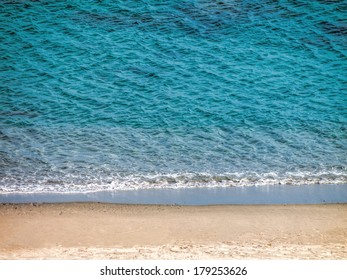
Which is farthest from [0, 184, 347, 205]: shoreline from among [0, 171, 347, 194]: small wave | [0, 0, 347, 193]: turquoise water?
[0, 0, 347, 193]: turquoise water

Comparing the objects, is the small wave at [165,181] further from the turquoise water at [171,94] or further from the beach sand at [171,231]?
the beach sand at [171,231]

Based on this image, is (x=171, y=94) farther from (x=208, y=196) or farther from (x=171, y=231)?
(x=171, y=231)

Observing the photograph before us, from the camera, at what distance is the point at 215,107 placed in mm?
19578

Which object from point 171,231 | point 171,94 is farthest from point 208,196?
point 171,94

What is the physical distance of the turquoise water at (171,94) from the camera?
15836 mm

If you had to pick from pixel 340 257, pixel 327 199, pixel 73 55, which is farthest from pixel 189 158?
pixel 73 55

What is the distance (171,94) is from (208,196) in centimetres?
696

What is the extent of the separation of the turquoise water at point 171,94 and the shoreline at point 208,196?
0.35 m

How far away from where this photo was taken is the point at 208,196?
558 inches

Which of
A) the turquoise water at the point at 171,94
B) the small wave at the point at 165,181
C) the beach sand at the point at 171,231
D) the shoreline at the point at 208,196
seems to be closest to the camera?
the beach sand at the point at 171,231

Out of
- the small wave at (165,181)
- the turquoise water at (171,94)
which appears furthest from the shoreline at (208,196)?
the turquoise water at (171,94)
